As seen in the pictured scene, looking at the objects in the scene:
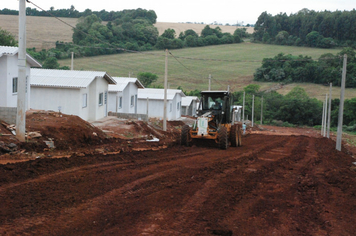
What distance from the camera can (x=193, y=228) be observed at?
6531 mm

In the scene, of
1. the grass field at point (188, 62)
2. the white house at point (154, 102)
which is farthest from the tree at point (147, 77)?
the white house at point (154, 102)

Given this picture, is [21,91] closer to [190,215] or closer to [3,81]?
[3,81]

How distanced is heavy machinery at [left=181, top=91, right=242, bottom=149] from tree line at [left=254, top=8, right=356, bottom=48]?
80.8m

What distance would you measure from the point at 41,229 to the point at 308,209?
17.4ft

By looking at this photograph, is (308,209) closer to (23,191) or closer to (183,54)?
(23,191)

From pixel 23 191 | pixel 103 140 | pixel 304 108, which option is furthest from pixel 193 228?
pixel 304 108

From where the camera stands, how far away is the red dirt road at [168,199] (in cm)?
655

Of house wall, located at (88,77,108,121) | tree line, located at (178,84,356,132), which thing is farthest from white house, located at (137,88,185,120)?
tree line, located at (178,84,356,132)

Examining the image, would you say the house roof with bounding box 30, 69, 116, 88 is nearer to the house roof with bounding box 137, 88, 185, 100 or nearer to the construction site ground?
the construction site ground

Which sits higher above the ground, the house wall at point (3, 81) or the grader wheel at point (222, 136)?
the house wall at point (3, 81)

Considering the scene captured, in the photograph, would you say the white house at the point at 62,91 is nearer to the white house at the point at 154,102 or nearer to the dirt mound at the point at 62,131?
the dirt mound at the point at 62,131

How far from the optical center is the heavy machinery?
59.8 ft

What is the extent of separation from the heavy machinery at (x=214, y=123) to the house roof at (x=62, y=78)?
9.37m

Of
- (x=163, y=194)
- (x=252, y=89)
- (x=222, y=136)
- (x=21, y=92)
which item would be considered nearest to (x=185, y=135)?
(x=222, y=136)
